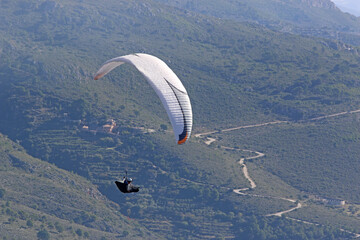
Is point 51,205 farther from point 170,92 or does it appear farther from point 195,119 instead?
point 170,92

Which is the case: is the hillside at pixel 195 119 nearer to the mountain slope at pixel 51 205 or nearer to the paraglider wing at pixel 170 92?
the mountain slope at pixel 51 205

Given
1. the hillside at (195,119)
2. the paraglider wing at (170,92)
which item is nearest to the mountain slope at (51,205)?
the hillside at (195,119)

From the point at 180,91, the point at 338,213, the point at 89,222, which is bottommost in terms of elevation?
the point at 89,222

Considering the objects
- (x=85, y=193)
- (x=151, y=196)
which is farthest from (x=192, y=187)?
(x=85, y=193)

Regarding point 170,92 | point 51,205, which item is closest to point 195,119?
point 51,205

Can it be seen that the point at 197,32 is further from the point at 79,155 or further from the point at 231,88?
the point at 79,155

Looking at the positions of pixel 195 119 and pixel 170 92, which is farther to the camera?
pixel 195 119
